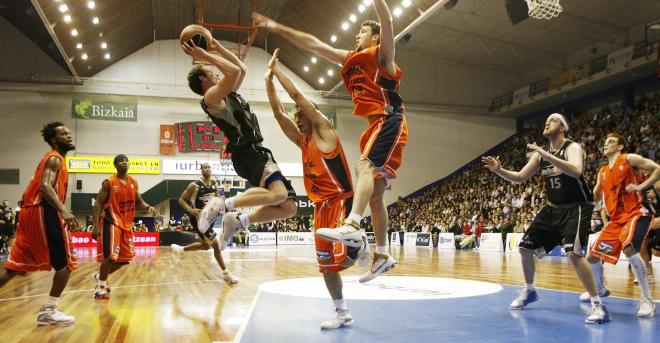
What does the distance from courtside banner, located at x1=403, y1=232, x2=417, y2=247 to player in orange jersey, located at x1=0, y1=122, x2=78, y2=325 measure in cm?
2081

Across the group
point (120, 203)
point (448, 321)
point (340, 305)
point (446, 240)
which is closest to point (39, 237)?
point (120, 203)

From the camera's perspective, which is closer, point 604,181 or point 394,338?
point 394,338

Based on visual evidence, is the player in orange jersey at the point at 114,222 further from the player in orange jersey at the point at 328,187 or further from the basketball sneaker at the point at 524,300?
the basketball sneaker at the point at 524,300

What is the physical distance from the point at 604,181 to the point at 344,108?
2559cm

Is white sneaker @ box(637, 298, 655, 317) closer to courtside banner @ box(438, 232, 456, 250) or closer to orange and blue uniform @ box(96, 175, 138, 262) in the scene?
orange and blue uniform @ box(96, 175, 138, 262)

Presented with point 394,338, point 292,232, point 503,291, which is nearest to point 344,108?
point 292,232

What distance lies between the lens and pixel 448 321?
4.87 meters

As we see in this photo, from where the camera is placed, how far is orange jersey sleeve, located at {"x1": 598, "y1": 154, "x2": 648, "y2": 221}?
5.76 m

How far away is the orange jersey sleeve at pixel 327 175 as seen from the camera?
4.76 m

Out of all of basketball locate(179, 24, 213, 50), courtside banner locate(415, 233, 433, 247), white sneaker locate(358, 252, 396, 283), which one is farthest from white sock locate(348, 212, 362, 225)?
courtside banner locate(415, 233, 433, 247)

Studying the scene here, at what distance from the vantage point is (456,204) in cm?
2678

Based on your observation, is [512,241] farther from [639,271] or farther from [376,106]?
[376,106]

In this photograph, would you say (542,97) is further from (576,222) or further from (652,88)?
(576,222)

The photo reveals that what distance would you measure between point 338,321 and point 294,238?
71.1 ft
